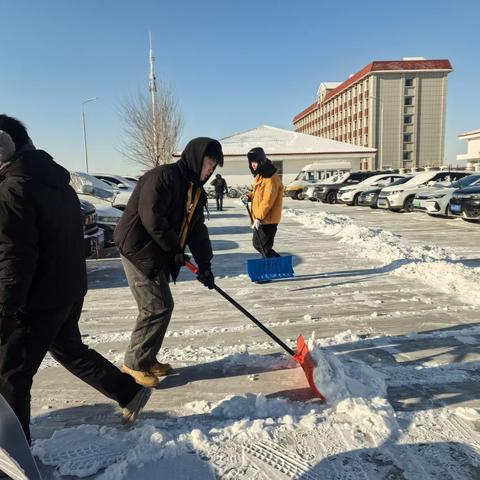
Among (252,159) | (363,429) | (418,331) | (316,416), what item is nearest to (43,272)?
(316,416)

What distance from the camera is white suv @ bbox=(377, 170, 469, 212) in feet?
51.1

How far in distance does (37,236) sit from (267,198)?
404cm

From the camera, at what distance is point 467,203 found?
11.5 m

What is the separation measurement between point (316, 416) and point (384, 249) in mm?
5552

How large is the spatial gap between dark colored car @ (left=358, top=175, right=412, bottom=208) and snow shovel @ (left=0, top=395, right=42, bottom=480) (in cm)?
1719

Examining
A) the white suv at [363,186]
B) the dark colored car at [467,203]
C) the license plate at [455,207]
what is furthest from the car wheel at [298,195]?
the dark colored car at [467,203]

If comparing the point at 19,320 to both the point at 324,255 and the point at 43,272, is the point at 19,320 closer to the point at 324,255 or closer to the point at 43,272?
the point at 43,272

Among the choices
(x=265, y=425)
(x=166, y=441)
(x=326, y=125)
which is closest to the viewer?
(x=166, y=441)

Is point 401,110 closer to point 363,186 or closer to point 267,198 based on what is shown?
point 363,186

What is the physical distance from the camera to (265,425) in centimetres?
258

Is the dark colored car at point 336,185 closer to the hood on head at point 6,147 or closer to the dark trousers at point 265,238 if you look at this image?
the dark trousers at point 265,238

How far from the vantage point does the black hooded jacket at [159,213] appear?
2.80 meters

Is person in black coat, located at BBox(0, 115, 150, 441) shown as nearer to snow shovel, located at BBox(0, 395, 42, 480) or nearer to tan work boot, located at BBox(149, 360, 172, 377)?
snow shovel, located at BBox(0, 395, 42, 480)

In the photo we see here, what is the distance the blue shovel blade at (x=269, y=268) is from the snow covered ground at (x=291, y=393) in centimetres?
26
